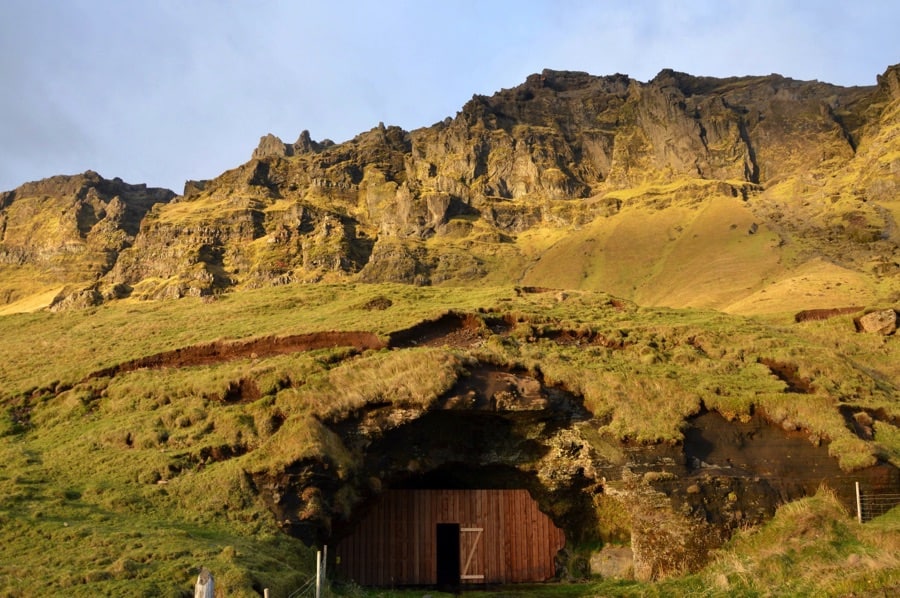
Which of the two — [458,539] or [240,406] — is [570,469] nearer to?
[458,539]

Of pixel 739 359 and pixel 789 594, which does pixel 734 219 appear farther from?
pixel 789 594

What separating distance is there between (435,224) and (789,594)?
157 meters

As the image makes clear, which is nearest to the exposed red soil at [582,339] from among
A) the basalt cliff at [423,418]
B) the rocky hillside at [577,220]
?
the basalt cliff at [423,418]

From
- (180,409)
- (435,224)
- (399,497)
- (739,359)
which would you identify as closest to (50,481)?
(180,409)

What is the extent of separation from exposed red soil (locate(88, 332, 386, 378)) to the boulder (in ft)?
112

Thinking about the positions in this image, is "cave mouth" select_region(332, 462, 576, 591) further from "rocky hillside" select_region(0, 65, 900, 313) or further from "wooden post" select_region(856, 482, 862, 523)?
"rocky hillside" select_region(0, 65, 900, 313)

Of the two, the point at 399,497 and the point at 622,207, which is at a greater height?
the point at 622,207

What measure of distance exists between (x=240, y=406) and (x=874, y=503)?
869 inches

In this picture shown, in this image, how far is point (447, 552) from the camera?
2783 cm

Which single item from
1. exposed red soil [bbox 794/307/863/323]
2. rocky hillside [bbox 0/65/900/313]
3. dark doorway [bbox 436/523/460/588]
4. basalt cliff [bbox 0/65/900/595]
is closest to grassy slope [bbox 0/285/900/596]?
basalt cliff [bbox 0/65/900/595]

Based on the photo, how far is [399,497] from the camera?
1017 inches

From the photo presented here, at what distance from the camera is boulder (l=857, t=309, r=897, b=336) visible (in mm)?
46000

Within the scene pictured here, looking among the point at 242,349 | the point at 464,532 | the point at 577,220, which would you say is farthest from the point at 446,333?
the point at 577,220

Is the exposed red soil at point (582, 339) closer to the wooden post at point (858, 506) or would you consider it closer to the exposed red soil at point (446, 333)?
the exposed red soil at point (446, 333)
